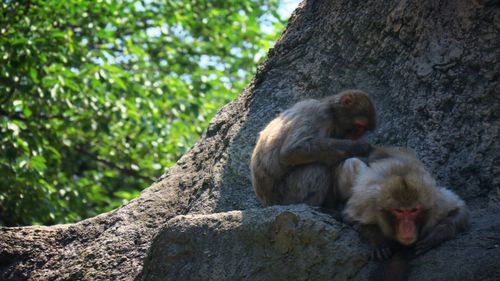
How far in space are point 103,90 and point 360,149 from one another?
5.95m

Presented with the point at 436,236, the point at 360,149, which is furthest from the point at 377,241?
the point at 360,149

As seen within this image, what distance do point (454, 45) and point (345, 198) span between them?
1572 mm

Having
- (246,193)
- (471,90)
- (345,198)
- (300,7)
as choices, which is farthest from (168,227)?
(300,7)

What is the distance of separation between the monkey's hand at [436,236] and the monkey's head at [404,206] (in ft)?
0.16

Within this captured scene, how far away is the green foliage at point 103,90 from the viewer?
10.2m

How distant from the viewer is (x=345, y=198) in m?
5.77

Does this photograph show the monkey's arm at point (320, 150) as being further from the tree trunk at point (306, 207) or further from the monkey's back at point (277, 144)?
the tree trunk at point (306, 207)

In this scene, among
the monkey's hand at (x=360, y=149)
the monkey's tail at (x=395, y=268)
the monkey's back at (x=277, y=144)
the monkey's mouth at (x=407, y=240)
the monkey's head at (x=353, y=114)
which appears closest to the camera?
the monkey's tail at (x=395, y=268)

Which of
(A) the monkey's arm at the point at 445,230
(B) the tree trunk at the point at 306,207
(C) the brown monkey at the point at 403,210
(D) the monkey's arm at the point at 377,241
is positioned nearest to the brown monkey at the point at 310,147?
(B) the tree trunk at the point at 306,207

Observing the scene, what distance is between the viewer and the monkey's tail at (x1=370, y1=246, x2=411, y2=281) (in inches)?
188

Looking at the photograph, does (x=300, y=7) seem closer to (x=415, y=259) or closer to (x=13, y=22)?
(x=415, y=259)

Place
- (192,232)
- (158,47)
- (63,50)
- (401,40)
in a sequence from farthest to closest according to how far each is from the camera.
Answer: (158,47) → (63,50) → (401,40) → (192,232)

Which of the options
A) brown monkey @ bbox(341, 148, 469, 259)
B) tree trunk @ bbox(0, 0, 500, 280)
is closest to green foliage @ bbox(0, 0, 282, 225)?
tree trunk @ bbox(0, 0, 500, 280)

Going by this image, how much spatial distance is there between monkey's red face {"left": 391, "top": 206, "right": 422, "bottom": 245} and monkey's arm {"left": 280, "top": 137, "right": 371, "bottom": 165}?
1.03 m
